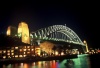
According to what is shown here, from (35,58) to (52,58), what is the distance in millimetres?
6165

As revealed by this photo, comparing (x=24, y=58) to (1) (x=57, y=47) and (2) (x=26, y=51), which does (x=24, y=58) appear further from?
(1) (x=57, y=47)

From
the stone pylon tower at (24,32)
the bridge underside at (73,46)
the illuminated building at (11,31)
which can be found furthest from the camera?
the bridge underside at (73,46)

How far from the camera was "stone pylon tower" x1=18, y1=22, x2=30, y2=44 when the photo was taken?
8688 cm

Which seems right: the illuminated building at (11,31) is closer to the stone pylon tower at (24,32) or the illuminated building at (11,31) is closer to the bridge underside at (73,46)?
the stone pylon tower at (24,32)

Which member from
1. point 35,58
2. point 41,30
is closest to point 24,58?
point 35,58

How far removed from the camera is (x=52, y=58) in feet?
240

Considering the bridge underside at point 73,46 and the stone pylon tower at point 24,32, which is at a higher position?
the stone pylon tower at point 24,32

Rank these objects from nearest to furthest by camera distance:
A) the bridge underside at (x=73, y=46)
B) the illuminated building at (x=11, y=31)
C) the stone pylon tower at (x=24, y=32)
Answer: the stone pylon tower at (x=24, y=32) → the illuminated building at (x=11, y=31) → the bridge underside at (x=73, y=46)

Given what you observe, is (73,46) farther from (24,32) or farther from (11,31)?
(11,31)

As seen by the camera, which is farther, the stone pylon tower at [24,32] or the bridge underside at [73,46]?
the bridge underside at [73,46]

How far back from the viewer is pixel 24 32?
291ft

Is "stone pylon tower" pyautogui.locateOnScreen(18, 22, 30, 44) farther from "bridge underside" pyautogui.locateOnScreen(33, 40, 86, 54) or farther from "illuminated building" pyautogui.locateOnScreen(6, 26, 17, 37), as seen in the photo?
"bridge underside" pyautogui.locateOnScreen(33, 40, 86, 54)

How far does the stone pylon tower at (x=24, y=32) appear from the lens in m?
86.9

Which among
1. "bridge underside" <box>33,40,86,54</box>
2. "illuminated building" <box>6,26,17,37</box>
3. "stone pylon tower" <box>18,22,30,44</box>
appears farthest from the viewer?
"bridge underside" <box>33,40,86,54</box>
